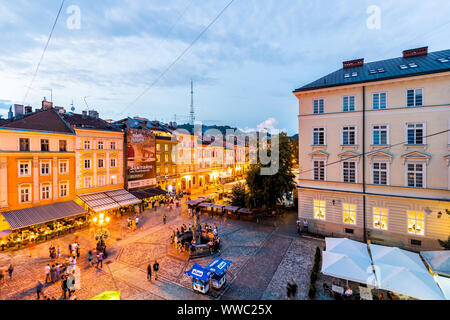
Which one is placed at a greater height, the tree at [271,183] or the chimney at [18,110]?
the chimney at [18,110]

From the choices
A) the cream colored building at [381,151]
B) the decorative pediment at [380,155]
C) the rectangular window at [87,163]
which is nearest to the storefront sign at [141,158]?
the rectangular window at [87,163]

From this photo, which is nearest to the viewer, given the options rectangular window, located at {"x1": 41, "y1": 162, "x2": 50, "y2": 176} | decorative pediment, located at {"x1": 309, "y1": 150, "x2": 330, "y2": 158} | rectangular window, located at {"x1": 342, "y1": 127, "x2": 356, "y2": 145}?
rectangular window, located at {"x1": 342, "y1": 127, "x2": 356, "y2": 145}

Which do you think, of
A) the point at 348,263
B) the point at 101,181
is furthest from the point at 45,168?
the point at 348,263

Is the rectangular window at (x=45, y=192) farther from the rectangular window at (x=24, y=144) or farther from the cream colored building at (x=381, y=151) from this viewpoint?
the cream colored building at (x=381, y=151)

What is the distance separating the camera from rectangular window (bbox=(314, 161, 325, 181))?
2342 cm

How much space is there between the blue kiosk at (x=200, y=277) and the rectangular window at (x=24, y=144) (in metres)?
23.6

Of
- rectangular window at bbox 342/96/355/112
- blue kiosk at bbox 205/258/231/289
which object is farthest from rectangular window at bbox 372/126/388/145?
blue kiosk at bbox 205/258/231/289

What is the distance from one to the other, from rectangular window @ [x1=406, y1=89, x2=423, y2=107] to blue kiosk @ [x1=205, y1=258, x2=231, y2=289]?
20723mm

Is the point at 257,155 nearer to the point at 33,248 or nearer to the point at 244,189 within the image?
the point at 244,189

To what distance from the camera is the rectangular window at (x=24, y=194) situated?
24016 millimetres

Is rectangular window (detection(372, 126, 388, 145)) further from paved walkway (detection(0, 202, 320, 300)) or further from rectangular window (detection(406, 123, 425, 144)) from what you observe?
paved walkway (detection(0, 202, 320, 300))

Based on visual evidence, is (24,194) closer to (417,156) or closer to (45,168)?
(45,168)

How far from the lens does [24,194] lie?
24.3 m

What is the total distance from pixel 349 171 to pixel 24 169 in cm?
3445
